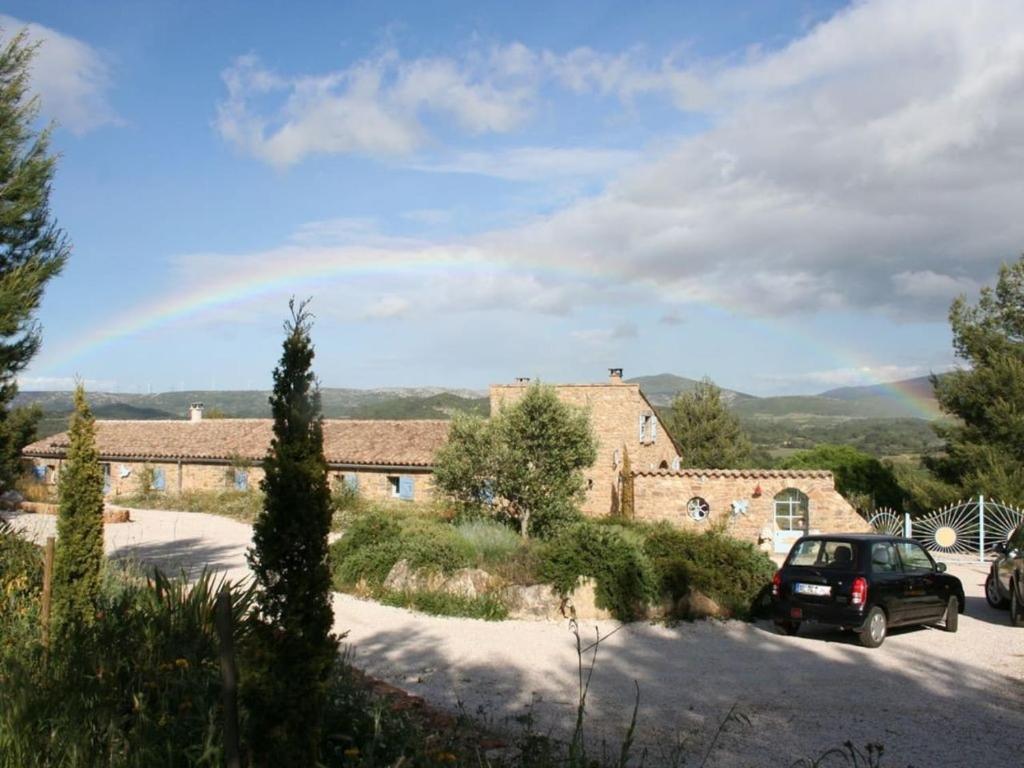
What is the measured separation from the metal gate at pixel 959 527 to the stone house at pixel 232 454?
13726 millimetres

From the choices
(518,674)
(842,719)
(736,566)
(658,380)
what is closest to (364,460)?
(736,566)

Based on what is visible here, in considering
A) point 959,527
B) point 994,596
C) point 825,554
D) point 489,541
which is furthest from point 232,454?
point 994,596

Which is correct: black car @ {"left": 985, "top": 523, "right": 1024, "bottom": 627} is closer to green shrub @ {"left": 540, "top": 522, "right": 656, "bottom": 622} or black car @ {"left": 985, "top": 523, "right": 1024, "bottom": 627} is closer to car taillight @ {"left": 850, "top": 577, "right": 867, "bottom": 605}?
car taillight @ {"left": 850, "top": 577, "right": 867, "bottom": 605}

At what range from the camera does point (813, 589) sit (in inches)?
455

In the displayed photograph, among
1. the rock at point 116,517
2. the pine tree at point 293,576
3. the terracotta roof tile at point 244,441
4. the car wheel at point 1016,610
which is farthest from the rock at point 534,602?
the rock at point 116,517

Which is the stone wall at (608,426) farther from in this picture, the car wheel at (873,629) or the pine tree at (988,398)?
the car wheel at (873,629)

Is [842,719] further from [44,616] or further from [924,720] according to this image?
[44,616]

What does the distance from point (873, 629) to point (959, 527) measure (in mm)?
13804

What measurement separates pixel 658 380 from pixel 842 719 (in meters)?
134

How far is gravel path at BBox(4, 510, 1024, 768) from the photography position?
7223mm

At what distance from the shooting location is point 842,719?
25.6 feet

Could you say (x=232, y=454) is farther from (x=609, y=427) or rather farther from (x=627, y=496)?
(x=627, y=496)

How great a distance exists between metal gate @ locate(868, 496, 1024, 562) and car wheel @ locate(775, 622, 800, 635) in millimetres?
11037

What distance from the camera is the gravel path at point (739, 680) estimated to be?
7223 mm
